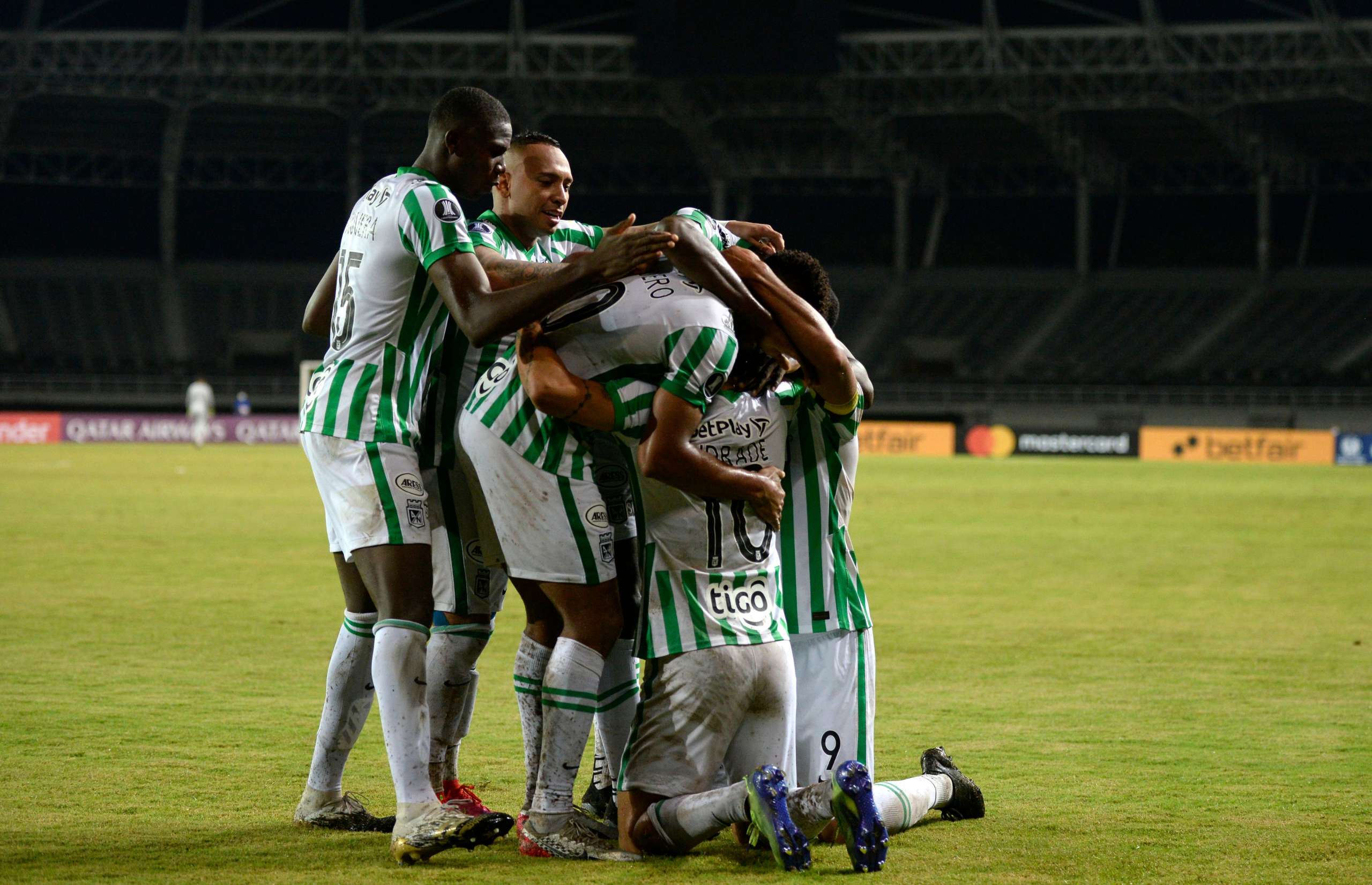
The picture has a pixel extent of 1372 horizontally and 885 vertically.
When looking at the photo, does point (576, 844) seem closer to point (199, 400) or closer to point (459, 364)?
point (459, 364)

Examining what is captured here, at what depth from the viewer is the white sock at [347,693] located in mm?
4852

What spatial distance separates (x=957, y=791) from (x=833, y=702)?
1.58 feet

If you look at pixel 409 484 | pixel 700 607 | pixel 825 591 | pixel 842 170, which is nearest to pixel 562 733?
pixel 700 607

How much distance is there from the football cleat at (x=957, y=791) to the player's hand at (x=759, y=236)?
1767 mm

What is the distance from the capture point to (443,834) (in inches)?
167

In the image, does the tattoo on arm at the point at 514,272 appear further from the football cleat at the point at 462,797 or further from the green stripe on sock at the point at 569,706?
the football cleat at the point at 462,797

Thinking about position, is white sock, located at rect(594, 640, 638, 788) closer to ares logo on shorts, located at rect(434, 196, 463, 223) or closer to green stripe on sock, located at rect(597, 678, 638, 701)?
green stripe on sock, located at rect(597, 678, 638, 701)

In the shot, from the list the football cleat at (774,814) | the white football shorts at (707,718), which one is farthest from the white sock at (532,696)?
the football cleat at (774,814)

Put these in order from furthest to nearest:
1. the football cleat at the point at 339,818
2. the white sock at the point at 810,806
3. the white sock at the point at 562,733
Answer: the football cleat at the point at 339,818 → the white sock at the point at 562,733 → the white sock at the point at 810,806

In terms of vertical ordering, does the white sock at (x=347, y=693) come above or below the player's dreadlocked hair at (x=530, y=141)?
below

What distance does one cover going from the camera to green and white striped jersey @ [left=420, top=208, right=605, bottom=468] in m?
5.00

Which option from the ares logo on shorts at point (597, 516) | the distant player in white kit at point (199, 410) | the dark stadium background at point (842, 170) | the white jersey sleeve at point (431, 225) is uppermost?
the dark stadium background at point (842, 170)

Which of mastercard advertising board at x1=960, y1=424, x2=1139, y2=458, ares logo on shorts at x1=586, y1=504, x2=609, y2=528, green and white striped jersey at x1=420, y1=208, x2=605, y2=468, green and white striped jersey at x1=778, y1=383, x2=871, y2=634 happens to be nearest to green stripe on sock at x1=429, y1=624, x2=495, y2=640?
green and white striped jersey at x1=420, y1=208, x2=605, y2=468

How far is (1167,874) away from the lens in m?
4.21
